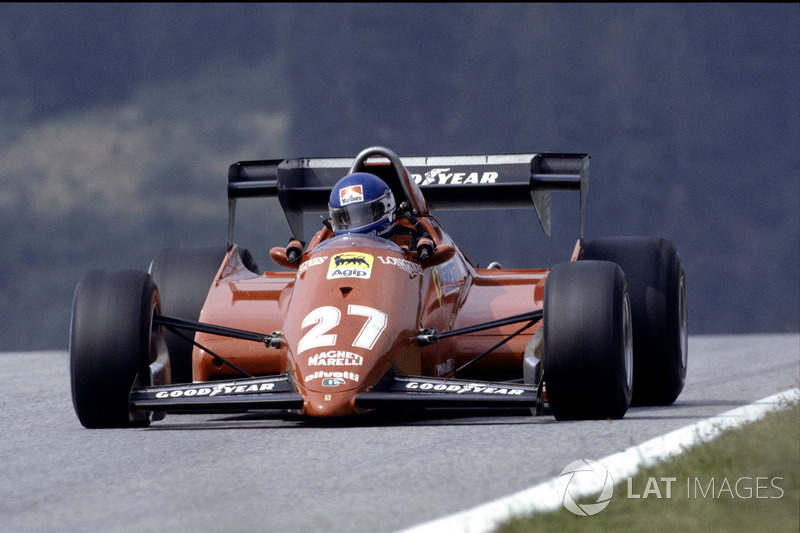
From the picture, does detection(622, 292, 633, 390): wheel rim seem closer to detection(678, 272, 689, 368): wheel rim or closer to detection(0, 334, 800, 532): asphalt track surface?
detection(0, 334, 800, 532): asphalt track surface

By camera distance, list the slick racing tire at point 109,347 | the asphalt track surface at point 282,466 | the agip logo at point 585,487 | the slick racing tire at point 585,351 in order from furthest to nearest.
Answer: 1. the slick racing tire at point 109,347
2. the slick racing tire at point 585,351
3. the asphalt track surface at point 282,466
4. the agip logo at point 585,487

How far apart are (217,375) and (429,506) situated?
14.1 feet

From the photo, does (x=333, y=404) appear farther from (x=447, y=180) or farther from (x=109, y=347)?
(x=447, y=180)

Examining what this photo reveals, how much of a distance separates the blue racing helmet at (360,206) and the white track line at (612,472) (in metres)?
2.52

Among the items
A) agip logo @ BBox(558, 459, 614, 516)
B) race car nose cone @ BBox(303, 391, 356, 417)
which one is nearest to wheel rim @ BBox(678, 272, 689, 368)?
race car nose cone @ BBox(303, 391, 356, 417)

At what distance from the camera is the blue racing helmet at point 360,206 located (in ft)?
26.5

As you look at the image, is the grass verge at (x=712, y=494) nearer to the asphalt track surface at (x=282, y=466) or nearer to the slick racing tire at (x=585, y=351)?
the asphalt track surface at (x=282, y=466)

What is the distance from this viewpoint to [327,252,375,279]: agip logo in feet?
24.1

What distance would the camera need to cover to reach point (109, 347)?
7008mm

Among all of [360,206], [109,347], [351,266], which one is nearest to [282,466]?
[109,347]

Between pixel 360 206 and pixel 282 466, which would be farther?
pixel 360 206

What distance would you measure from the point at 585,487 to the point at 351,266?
131 inches

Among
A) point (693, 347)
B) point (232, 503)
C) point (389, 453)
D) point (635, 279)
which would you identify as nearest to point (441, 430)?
point (389, 453)

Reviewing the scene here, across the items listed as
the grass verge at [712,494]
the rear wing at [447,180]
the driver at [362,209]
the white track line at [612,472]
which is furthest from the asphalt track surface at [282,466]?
the rear wing at [447,180]
